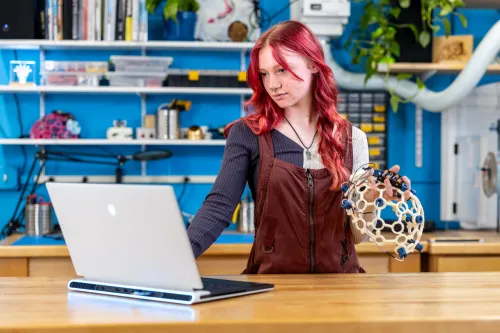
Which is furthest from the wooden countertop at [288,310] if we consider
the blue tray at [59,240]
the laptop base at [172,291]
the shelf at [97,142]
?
the shelf at [97,142]

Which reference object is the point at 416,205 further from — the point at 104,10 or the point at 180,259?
the point at 104,10

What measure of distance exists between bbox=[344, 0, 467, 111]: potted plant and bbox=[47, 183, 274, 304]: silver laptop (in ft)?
7.58

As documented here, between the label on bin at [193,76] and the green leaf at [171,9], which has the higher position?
the green leaf at [171,9]

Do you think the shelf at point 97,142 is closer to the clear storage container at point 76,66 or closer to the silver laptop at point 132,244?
the clear storage container at point 76,66

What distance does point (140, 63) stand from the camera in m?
3.84

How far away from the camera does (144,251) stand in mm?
1626

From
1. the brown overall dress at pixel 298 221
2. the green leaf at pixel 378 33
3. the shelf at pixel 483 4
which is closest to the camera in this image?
the brown overall dress at pixel 298 221

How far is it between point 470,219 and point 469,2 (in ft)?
3.94

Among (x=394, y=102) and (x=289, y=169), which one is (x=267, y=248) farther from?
(x=394, y=102)

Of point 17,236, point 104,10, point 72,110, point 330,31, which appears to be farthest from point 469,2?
point 17,236

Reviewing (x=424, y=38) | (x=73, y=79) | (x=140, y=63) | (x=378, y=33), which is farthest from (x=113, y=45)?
(x=424, y=38)

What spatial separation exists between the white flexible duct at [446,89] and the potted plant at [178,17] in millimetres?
732

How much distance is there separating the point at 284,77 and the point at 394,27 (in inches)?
78.4

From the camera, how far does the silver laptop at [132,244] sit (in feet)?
5.13
